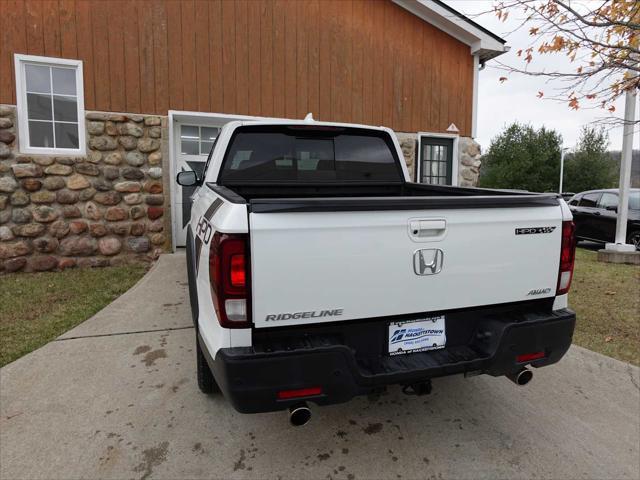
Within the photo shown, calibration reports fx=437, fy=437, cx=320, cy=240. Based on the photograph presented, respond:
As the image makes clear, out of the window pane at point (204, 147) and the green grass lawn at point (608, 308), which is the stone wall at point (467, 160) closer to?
the green grass lawn at point (608, 308)

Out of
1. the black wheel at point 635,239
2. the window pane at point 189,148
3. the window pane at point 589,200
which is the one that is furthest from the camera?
the window pane at point 589,200

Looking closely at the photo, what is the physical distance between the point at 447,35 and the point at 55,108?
765 centimetres

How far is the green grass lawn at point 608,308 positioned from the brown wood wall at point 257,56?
4.17 meters

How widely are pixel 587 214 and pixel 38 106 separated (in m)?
Result: 12.4

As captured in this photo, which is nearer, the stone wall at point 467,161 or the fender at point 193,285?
the fender at point 193,285

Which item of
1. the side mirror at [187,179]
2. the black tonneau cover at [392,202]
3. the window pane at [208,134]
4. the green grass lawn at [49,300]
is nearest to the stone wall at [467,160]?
the window pane at [208,134]

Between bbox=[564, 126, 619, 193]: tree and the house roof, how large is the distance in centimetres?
3809

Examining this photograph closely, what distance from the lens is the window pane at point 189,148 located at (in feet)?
26.6

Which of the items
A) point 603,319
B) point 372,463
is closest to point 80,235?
point 372,463

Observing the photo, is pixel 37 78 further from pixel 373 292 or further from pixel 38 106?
pixel 373 292

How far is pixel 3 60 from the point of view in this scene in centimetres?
662

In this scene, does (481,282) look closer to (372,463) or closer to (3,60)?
(372,463)

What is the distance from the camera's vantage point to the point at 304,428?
2.85 metres

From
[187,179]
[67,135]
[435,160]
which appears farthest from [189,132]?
[435,160]
